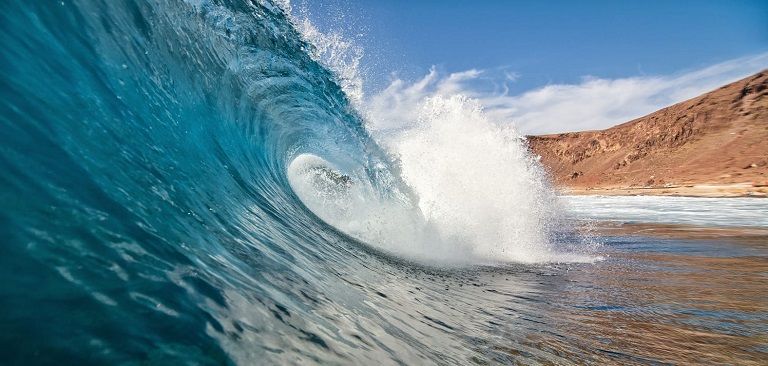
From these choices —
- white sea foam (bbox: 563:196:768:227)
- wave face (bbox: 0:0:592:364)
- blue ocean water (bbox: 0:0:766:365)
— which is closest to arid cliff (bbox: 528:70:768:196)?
white sea foam (bbox: 563:196:768:227)

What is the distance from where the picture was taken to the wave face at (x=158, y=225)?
1615mm

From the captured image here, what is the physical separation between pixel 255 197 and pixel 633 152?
92.8 metres

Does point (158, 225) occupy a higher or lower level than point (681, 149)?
lower

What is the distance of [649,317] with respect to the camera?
14.5 ft

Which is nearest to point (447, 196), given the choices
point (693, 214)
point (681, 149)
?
point (693, 214)

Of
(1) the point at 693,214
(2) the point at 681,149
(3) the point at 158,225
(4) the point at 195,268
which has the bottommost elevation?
(4) the point at 195,268

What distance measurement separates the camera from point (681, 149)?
78.2 meters

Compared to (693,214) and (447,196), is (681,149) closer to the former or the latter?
(693,214)

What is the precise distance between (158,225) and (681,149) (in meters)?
91.2

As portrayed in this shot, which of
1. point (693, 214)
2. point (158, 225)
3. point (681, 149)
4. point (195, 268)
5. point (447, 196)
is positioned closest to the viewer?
point (195, 268)

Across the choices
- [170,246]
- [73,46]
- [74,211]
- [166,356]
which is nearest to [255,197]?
[73,46]

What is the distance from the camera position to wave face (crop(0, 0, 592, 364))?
1.62 m

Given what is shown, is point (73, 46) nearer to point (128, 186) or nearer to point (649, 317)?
point (128, 186)

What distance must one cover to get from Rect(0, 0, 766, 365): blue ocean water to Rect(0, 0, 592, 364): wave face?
12mm
